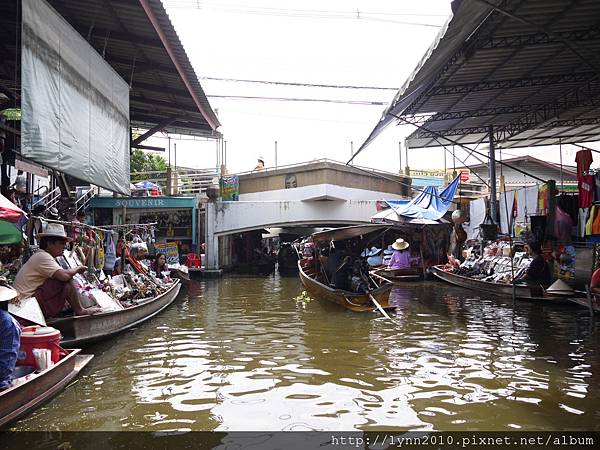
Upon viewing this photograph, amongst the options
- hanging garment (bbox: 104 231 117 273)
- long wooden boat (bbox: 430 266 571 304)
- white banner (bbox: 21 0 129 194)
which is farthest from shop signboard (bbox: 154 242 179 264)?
long wooden boat (bbox: 430 266 571 304)

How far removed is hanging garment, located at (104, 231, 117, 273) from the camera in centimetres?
968

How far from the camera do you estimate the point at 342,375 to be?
18.8ft

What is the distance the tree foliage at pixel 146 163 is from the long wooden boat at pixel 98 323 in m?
19.0

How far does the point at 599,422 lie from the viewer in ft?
13.8

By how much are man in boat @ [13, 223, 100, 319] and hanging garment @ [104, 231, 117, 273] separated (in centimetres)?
303

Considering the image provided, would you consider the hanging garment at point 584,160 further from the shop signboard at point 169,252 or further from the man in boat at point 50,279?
the shop signboard at point 169,252

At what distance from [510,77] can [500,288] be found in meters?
5.46

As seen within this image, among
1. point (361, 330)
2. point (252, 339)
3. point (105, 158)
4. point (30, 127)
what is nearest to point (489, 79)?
point (361, 330)

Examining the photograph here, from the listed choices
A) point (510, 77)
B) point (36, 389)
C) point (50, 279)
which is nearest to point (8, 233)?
point (50, 279)

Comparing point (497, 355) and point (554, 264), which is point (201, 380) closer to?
point (497, 355)

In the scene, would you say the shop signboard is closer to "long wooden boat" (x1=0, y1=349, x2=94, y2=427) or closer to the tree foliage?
"long wooden boat" (x1=0, y1=349, x2=94, y2=427)

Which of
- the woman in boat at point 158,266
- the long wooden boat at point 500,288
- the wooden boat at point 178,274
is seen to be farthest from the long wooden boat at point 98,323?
the long wooden boat at point 500,288

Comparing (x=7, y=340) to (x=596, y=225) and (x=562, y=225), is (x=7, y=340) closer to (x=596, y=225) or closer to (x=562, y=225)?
(x=596, y=225)

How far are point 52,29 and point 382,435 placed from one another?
709 cm
